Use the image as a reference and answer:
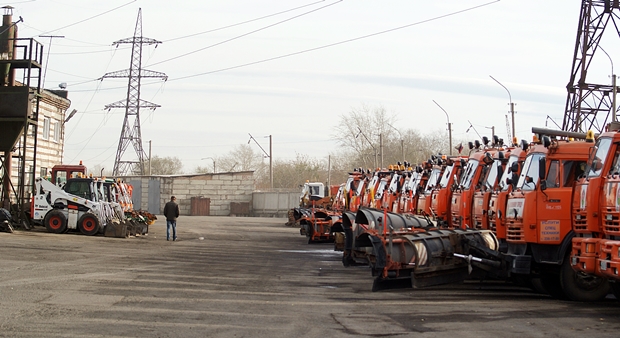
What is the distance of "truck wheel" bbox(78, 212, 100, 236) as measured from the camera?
2803cm

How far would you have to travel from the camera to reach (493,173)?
14891 mm

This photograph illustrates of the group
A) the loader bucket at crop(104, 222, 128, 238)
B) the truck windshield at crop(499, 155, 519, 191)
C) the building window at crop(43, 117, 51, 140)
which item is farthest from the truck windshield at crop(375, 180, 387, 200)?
the building window at crop(43, 117, 51, 140)

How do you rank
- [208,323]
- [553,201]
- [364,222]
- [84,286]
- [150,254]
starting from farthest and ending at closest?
[150,254] < [364,222] < [84,286] < [553,201] < [208,323]

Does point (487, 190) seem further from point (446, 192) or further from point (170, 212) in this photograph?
point (170, 212)

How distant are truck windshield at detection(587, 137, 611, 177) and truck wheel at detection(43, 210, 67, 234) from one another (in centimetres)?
2191

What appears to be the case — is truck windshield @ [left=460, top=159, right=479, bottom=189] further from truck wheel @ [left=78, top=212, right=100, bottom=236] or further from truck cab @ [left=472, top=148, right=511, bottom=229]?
truck wheel @ [left=78, top=212, right=100, bottom=236]

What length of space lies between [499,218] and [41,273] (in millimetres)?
8980

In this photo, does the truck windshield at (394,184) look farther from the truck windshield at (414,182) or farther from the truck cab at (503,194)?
the truck cab at (503,194)

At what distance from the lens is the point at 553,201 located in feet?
39.1

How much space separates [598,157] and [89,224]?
2159 cm

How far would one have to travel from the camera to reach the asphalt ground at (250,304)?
29.0 ft

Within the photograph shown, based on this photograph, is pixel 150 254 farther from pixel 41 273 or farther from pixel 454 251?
pixel 454 251

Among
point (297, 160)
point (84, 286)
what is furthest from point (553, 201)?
point (297, 160)

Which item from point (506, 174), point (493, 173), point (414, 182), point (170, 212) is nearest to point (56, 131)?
point (170, 212)
